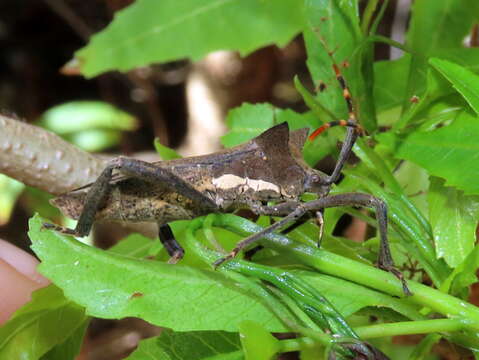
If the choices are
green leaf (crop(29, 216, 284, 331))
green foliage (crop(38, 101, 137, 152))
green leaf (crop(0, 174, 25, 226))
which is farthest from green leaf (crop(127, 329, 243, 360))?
green foliage (crop(38, 101, 137, 152))

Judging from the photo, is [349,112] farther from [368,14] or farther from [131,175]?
[131,175]

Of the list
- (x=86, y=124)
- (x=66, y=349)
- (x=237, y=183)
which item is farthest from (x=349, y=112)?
(x=86, y=124)

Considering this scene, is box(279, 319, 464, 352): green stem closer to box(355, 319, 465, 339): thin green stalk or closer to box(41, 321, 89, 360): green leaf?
box(355, 319, 465, 339): thin green stalk

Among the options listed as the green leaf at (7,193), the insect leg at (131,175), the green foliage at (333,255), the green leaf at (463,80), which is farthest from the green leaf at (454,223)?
the green leaf at (7,193)

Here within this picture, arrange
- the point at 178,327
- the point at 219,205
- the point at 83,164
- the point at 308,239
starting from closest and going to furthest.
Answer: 1. the point at 178,327
2. the point at 308,239
3. the point at 219,205
4. the point at 83,164

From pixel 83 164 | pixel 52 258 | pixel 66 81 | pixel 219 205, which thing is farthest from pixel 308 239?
pixel 66 81

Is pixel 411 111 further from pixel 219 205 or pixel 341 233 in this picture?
pixel 341 233
